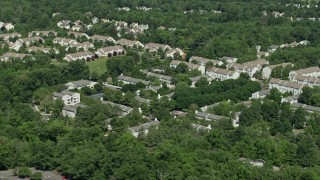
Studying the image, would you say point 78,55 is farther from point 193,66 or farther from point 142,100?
point 142,100

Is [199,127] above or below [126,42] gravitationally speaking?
Result: above

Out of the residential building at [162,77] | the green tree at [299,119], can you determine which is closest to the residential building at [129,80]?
the residential building at [162,77]

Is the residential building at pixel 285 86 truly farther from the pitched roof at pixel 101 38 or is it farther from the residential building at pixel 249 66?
the pitched roof at pixel 101 38

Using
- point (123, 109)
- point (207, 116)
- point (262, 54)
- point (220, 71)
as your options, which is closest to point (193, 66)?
point (220, 71)

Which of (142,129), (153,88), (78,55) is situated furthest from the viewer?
(78,55)

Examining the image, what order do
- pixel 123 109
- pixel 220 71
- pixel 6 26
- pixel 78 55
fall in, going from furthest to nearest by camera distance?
1. pixel 6 26
2. pixel 78 55
3. pixel 220 71
4. pixel 123 109

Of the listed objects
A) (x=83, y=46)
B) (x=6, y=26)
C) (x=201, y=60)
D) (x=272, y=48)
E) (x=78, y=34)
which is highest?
(x=201, y=60)

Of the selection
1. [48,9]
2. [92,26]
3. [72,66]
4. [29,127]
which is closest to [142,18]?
[92,26]
